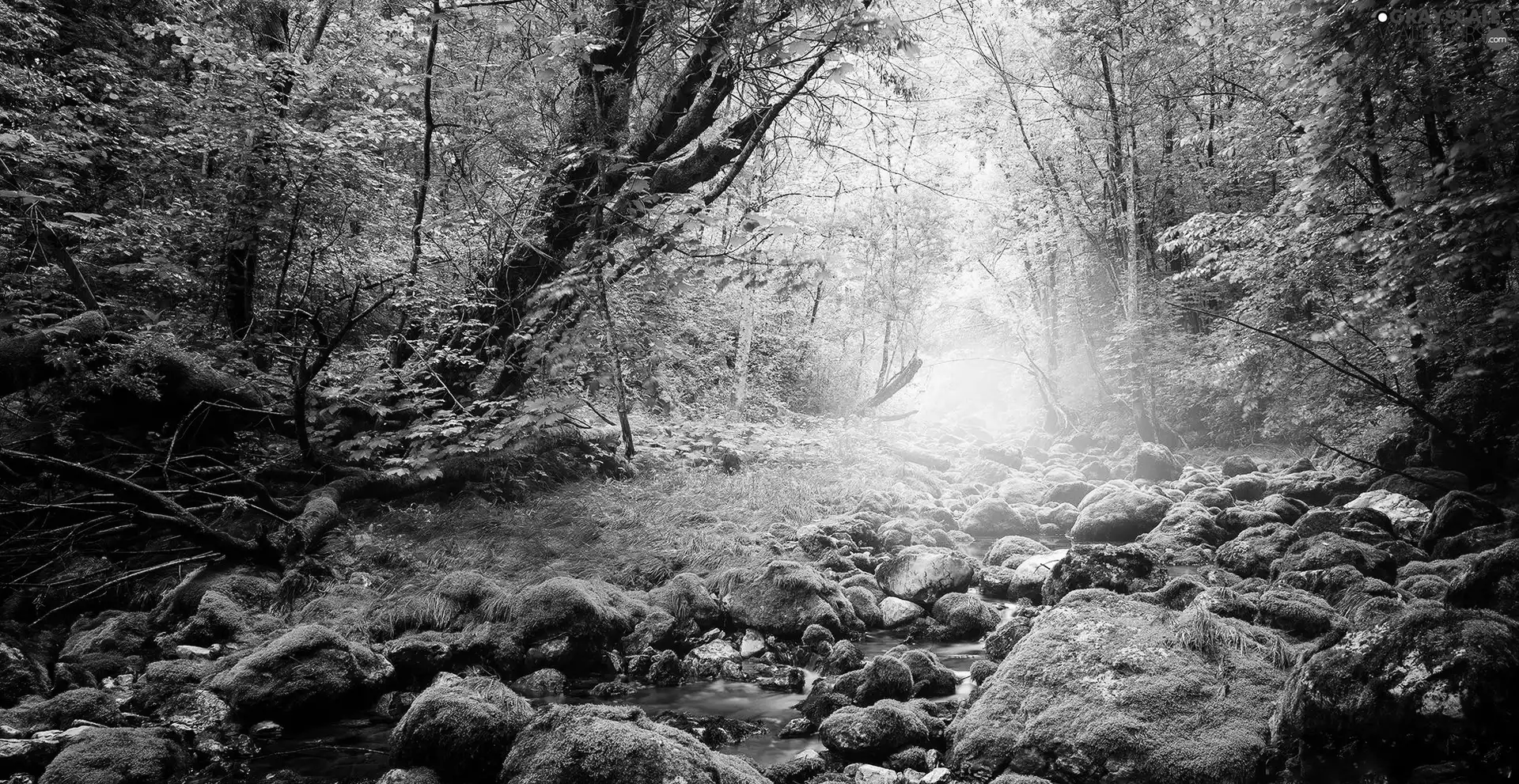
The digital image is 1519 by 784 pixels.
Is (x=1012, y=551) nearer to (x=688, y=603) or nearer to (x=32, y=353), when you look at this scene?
(x=688, y=603)

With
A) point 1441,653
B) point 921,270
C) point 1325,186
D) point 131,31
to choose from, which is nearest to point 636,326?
point 1441,653

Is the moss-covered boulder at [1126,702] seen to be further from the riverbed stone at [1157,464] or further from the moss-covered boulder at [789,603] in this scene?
the riverbed stone at [1157,464]

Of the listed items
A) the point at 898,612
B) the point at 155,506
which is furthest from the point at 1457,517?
the point at 155,506

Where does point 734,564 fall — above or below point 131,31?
below

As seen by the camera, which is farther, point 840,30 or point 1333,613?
point 1333,613

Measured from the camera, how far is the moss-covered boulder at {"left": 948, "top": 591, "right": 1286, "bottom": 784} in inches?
131

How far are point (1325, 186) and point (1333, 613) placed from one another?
556 centimetres

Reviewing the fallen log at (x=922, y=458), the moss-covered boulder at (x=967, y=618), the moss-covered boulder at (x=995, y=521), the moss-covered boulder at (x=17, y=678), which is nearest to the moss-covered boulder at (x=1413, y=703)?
the moss-covered boulder at (x=967, y=618)

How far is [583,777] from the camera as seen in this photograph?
3113 millimetres

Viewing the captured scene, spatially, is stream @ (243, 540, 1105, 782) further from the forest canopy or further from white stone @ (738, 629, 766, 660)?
the forest canopy

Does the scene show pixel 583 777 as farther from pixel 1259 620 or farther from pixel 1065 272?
pixel 1065 272

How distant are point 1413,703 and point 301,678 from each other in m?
6.20

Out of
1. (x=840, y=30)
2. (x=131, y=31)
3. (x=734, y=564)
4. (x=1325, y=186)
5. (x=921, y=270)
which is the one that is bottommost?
(x=734, y=564)

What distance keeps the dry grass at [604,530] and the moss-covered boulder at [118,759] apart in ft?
9.82
